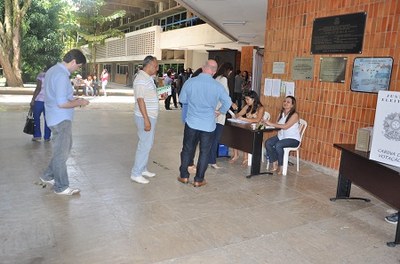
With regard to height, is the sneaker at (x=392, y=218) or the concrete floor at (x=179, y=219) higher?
the sneaker at (x=392, y=218)

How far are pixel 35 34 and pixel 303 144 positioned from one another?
60.5ft

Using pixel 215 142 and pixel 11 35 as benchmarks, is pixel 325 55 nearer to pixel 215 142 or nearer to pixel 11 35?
pixel 215 142

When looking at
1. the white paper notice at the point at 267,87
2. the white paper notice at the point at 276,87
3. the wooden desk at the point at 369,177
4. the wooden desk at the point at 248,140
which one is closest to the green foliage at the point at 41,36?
the white paper notice at the point at 267,87

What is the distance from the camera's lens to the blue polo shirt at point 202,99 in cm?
422

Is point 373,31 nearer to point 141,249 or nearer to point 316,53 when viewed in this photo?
point 316,53

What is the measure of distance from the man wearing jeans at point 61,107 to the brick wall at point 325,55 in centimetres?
343

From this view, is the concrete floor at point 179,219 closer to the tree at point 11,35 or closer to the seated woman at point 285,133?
the seated woman at point 285,133

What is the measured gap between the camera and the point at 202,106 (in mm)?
4246

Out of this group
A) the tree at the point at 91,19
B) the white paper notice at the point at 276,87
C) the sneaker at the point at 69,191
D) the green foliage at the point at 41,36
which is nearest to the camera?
the sneaker at the point at 69,191

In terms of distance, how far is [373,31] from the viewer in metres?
4.68

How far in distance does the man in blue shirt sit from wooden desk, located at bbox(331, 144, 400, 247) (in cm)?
151

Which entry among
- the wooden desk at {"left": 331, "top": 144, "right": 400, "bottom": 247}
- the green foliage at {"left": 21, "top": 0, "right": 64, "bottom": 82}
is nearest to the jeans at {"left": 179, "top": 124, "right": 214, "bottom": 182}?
the wooden desk at {"left": 331, "top": 144, "right": 400, "bottom": 247}

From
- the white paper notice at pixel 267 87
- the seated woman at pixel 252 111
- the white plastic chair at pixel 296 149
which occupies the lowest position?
the white plastic chair at pixel 296 149

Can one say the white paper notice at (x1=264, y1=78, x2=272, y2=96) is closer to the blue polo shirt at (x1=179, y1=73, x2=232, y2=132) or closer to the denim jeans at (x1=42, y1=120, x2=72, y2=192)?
the blue polo shirt at (x1=179, y1=73, x2=232, y2=132)
